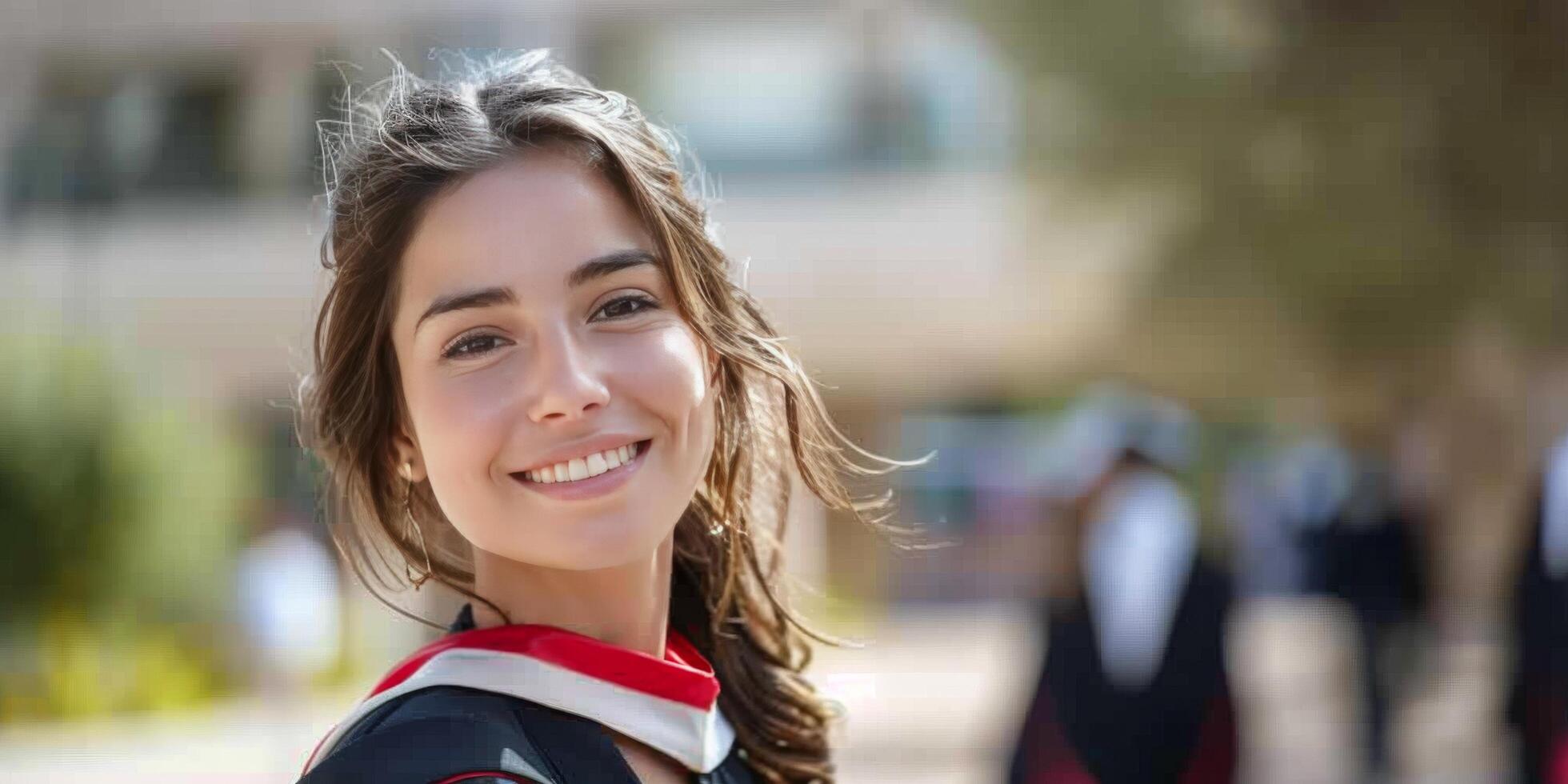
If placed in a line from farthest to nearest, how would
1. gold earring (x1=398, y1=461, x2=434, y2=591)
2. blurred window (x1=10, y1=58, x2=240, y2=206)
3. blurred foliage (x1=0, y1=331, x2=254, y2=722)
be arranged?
blurred window (x1=10, y1=58, x2=240, y2=206) → blurred foliage (x1=0, y1=331, x2=254, y2=722) → gold earring (x1=398, y1=461, x2=434, y2=591)

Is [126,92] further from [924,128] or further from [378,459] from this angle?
[378,459]

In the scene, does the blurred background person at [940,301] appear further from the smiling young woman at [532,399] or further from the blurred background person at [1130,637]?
the smiling young woman at [532,399]

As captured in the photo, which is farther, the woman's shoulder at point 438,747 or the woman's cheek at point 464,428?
the woman's cheek at point 464,428

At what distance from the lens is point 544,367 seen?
150 centimetres

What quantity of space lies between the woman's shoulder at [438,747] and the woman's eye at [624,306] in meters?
0.35

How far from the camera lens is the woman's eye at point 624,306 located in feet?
5.08

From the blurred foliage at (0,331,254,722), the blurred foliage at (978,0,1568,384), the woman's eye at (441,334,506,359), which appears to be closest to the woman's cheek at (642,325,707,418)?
the woman's eye at (441,334,506,359)

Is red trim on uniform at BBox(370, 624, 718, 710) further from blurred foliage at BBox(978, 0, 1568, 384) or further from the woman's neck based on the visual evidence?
blurred foliage at BBox(978, 0, 1568, 384)

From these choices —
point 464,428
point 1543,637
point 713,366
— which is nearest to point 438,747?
point 464,428

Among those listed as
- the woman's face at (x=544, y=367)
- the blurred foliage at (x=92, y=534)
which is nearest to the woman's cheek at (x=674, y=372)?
the woman's face at (x=544, y=367)

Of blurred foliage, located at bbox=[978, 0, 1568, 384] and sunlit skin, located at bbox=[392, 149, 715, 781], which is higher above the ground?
blurred foliage, located at bbox=[978, 0, 1568, 384]

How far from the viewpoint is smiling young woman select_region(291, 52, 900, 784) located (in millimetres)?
1479

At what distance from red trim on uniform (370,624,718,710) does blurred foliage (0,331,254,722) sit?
41.2 feet

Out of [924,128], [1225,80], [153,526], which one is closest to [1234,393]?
[1225,80]
